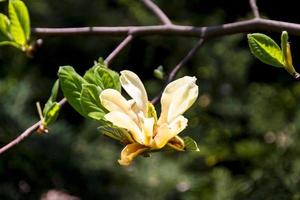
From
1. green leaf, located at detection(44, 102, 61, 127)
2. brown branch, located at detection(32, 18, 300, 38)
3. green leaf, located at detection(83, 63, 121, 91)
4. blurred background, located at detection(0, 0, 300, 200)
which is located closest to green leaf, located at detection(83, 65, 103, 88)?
green leaf, located at detection(83, 63, 121, 91)

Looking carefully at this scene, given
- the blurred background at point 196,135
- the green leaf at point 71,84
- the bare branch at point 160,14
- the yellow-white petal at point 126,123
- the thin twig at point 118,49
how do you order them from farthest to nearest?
the blurred background at point 196,135
the bare branch at point 160,14
the thin twig at point 118,49
the green leaf at point 71,84
the yellow-white petal at point 126,123

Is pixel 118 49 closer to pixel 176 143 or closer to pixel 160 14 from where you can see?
pixel 160 14

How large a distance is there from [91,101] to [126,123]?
0.08 metres

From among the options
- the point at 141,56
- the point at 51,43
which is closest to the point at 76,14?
the point at 51,43

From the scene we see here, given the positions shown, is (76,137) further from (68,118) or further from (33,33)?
(33,33)

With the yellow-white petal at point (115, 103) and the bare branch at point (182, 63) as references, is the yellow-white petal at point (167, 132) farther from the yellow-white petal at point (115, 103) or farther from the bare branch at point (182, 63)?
the bare branch at point (182, 63)

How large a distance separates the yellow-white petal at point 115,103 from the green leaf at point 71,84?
3.7 inches

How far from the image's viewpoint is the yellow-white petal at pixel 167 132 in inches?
25.7

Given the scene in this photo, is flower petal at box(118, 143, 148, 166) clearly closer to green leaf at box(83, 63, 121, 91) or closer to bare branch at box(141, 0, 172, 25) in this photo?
green leaf at box(83, 63, 121, 91)

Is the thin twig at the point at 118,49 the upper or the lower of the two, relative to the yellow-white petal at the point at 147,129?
upper

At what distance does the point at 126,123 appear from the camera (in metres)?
0.65

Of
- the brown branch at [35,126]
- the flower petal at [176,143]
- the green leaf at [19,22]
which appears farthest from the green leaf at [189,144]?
the green leaf at [19,22]

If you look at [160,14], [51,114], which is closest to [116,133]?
[51,114]

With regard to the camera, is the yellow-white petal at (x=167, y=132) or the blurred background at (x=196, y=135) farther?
the blurred background at (x=196, y=135)
